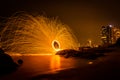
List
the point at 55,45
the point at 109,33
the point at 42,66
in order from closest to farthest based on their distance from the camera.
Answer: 1. the point at 42,66
2. the point at 55,45
3. the point at 109,33

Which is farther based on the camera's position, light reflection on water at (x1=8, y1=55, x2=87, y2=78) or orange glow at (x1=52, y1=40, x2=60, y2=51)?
orange glow at (x1=52, y1=40, x2=60, y2=51)

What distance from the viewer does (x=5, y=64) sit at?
12445mm

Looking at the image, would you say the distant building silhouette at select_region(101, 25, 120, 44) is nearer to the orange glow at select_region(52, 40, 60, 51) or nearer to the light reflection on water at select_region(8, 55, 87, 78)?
the orange glow at select_region(52, 40, 60, 51)

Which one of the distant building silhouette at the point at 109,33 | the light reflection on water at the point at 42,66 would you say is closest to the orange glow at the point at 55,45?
the light reflection on water at the point at 42,66

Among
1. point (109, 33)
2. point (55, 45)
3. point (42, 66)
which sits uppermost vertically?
point (109, 33)

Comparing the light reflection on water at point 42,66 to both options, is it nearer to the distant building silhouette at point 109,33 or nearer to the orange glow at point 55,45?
the orange glow at point 55,45

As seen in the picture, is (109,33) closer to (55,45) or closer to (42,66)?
(55,45)

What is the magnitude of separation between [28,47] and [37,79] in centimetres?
1271

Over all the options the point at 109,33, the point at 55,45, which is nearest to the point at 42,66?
the point at 55,45

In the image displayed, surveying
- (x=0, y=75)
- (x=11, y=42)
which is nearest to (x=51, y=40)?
(x=11, y=42)

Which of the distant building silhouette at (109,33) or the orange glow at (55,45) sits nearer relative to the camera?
the orange glow at (55,45)

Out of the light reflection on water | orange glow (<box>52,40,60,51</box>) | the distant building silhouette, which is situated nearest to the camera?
the light reflection on water

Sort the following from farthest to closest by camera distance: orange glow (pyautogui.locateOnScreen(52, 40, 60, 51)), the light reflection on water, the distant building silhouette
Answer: the distant building silhouette < orange glow (pyautogui.locateOnScreen(52, 40, 60, 51)) < the light reflection on water

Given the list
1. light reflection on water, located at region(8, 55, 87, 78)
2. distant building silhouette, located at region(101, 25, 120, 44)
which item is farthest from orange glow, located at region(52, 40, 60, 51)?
distant building silhouette, located at region(101, 25, 120, 44)
